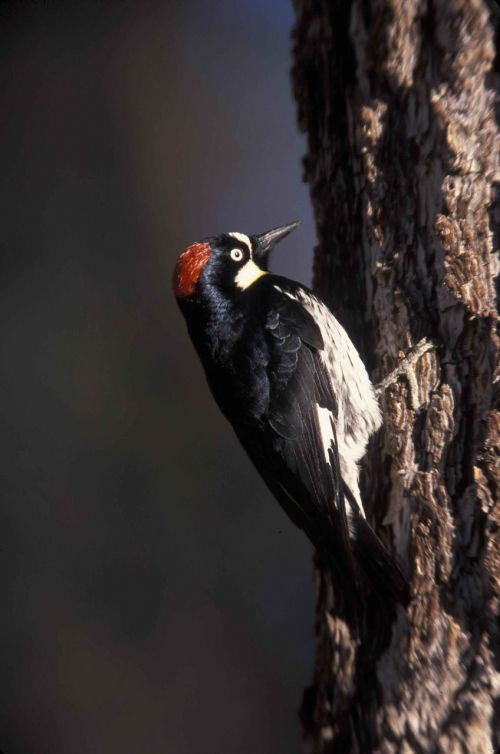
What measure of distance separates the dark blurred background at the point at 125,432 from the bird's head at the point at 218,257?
0.03 metres

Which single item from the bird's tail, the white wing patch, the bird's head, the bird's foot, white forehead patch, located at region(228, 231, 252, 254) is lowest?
the bird's tail

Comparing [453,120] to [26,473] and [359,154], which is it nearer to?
[359,154]

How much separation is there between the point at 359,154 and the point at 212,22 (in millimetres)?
479

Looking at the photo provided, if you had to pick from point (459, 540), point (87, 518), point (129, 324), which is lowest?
point (87, 518)

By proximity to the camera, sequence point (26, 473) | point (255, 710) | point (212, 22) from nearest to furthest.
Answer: point (212, 22) < point (255, 710) < point (26, 473)

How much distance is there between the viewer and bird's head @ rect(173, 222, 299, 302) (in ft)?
5.25

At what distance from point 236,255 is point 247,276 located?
10 cm

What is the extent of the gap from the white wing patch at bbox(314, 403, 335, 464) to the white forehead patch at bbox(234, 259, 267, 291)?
0.40 meters

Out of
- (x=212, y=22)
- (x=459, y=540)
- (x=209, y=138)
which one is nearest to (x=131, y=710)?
(x=459, y=540)

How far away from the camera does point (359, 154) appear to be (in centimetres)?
153

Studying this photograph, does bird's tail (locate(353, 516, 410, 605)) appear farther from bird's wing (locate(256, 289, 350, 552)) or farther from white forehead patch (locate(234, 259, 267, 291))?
Result: white forehead patch (locate(234, 259, 267, 291))

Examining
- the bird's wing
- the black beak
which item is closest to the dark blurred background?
the black beak

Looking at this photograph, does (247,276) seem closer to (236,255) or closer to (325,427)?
(236,255)

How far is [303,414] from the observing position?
63.4 inches
